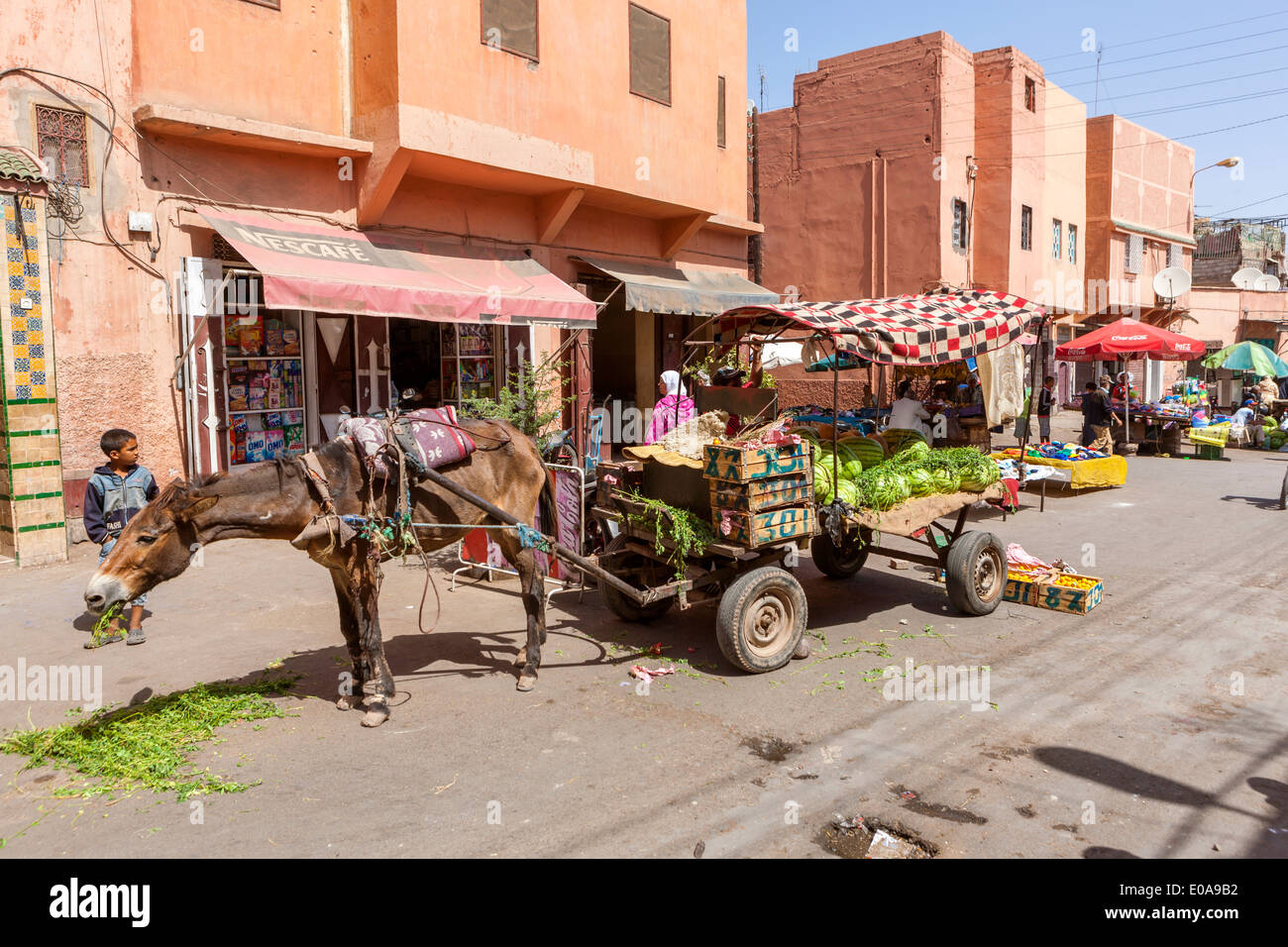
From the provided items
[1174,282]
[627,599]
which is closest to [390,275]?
[627,599]

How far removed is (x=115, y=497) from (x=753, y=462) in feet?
16.1

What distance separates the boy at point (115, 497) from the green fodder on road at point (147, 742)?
5.34ft

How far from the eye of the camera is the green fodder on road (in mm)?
4414

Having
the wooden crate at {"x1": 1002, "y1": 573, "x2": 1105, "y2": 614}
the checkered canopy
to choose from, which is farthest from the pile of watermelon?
the wooden crate at {"x1": 1002, "y1": 573, "x2": 1105, "y2": 614}

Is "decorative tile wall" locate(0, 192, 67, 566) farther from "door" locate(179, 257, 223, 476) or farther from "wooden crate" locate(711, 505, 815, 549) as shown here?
"wooden crate" locate(711, 505, 815, 549)

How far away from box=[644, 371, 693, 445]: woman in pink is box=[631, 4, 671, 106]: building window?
473 centimetres

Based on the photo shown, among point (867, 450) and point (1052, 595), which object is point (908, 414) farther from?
point (867, 450)

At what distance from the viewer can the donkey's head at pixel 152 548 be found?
14.2 feet

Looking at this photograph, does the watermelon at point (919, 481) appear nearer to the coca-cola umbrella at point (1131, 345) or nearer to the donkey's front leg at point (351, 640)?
the donkey's front leg at point (351, 640)

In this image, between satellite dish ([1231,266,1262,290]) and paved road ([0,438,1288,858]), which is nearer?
paved road ([0,438,1288,858])

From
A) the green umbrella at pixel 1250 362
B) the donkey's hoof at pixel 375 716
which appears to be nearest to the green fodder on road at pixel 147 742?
the donkey's hoof at pixel 375 716
